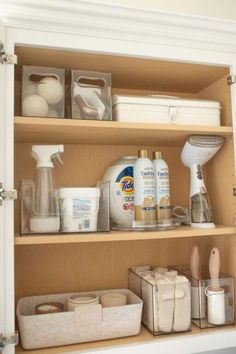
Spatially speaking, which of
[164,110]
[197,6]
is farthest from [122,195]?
[197,6]

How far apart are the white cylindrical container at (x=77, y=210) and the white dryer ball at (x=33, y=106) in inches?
9.0

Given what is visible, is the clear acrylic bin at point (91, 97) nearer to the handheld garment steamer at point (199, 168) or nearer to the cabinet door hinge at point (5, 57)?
the cabinet door hinge at point (5, 57)

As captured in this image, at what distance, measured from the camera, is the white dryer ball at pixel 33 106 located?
3.22 feet

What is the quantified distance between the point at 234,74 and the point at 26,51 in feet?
2.07

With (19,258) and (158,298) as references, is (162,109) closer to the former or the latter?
(158,298)

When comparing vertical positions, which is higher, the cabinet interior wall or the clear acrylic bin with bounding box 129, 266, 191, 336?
the cabinet interior wall

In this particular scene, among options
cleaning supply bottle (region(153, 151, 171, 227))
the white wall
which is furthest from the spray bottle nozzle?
the white wall

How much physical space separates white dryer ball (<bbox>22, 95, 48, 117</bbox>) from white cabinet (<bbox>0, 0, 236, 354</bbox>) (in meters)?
0.04

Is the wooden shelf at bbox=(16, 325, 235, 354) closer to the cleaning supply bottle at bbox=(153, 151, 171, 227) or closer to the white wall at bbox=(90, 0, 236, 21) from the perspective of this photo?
the cleaning supply bottle at bbox=(153, 151, 171, 227)

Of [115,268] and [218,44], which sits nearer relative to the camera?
[218,44]

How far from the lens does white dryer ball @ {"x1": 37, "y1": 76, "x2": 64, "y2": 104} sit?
1.01m

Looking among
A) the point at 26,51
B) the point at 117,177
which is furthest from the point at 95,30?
the point at 117,177

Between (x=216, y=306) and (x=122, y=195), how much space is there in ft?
1.47

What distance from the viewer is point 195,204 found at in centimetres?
116
